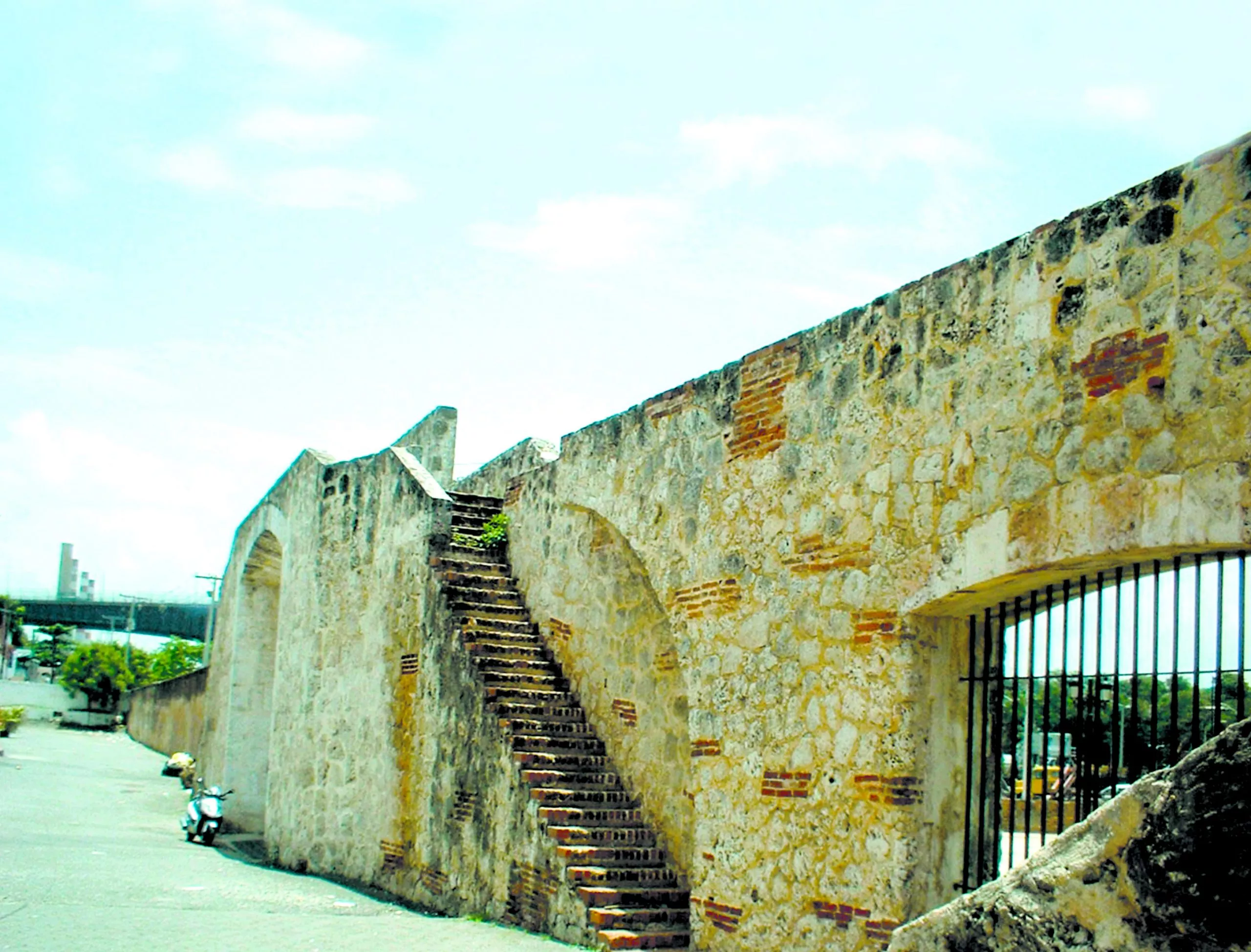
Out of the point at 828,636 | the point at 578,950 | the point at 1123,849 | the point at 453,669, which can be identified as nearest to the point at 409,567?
the point at 453,669

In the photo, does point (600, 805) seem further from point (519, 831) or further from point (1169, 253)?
point (1169, 253)

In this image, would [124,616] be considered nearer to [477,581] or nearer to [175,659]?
[175,659]

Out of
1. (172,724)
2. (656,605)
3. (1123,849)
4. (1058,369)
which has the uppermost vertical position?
(1058,369)

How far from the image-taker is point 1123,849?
215cm

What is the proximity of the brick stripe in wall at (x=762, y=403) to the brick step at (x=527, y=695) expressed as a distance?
9.79 feet

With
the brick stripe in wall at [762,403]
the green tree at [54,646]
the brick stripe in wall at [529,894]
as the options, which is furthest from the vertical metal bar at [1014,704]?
the green tree at [54,646]

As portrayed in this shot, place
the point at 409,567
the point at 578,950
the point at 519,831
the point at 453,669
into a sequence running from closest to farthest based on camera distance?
the point at 578,950
the point at 519,831
the point at 453,669
the point at 409,567

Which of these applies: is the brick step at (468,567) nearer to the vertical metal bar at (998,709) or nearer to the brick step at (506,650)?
the brick step at (506,650)

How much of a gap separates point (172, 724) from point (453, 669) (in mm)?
23067

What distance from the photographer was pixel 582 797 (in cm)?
908

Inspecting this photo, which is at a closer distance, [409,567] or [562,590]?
[562,590]

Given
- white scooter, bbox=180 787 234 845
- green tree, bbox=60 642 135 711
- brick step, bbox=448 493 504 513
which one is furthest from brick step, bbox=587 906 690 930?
green tree, bbox=60 642 135 711

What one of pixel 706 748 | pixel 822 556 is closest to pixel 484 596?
pixel 706 748

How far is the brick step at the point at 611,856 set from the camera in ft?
27.6
